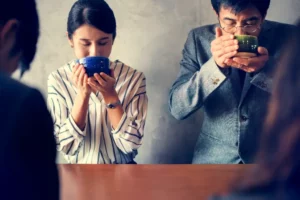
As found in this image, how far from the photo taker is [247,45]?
76cm

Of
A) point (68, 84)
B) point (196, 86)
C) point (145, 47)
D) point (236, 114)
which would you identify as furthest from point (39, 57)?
point (236, 114)

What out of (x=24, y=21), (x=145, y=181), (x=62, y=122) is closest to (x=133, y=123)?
(x=62, y=122)

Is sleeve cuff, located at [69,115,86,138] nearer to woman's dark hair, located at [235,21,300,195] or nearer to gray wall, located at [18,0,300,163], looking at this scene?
gray wall, located at [18,0,300,163]

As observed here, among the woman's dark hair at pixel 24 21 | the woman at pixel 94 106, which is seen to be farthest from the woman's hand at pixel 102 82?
the woman's dark hair at pixel 24 21

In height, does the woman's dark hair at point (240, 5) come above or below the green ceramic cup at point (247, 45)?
above

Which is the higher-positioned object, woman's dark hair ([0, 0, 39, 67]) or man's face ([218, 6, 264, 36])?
man's face ([218, 6, 264, 36])

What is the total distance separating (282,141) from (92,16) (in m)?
0.62

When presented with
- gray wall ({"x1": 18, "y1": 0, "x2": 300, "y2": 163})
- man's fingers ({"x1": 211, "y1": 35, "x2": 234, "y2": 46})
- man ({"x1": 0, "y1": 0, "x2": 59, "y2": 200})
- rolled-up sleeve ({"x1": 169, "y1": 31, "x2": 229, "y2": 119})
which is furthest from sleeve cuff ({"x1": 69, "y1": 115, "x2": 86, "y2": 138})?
man ({"x1": 0, "y1": 0, "x2": 59, "y2": 200})

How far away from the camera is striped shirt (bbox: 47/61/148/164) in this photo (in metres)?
0.84

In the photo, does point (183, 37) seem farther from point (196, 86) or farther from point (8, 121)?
point (8, 121)

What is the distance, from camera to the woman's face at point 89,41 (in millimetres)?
848

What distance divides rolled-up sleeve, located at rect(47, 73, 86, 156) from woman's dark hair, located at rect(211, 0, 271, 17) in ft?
1.30

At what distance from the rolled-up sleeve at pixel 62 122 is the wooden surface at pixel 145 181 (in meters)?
0.13

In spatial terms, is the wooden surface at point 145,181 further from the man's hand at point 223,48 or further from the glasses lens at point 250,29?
the glasses lens at point 250,29
